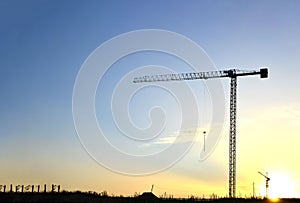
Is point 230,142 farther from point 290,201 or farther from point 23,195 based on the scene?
point 23,195

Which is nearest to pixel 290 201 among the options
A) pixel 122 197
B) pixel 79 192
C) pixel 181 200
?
pixel 181 200

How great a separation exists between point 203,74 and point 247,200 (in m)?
75.8

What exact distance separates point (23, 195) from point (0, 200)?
4280mm

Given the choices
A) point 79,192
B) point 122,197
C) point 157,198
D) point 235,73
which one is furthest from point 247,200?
point 235,73

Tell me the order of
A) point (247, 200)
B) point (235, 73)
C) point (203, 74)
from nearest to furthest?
1. point (247, 200)
2. point (235, 73)
3. point (203, 74)

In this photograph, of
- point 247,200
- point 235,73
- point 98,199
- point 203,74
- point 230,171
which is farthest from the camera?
point 203,74

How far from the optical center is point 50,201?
64.1 m

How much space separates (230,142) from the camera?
117 meters

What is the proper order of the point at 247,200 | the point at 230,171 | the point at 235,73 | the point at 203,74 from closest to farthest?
the point at 247,200 < the point at 230,171 < the point at 235,73 < the point at 203,74

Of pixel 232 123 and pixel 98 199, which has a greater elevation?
pixel 232 123

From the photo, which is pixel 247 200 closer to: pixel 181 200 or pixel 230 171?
pixel 181 200

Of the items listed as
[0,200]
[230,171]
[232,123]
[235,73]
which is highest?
[235,73]

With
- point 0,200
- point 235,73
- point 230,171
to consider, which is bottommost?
point 0,200

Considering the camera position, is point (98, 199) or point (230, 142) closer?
point (98, 199)
